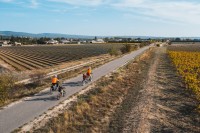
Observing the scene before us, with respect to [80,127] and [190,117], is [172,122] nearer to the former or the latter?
[190,117]

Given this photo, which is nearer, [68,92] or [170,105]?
[170,105]

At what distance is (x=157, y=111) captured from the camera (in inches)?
765

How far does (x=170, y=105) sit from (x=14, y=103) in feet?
35.0

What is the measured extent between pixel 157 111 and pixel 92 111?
4.22 metres

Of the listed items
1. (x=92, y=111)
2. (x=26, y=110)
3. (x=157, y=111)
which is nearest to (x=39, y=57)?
(x=92, y=111)

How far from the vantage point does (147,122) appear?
1688 cm

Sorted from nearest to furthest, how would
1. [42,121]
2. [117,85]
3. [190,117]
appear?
1. [42,121]
2. [190,117]
3. [117,85]

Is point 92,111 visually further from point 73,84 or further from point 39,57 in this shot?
point 39,57

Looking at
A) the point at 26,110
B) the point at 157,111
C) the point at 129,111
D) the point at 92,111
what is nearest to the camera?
the point at 26,110

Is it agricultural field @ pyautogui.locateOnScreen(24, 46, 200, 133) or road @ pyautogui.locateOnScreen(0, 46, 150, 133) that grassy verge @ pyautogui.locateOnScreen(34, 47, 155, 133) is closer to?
agricultural field @ pyautogui.locateOnScreen(24, 46, 200, 133)

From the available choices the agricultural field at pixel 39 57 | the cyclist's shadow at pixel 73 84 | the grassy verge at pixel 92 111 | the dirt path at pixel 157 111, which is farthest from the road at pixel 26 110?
the agricultural field at pixel 39 57

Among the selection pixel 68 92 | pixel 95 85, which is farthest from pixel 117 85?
pixel 68 92

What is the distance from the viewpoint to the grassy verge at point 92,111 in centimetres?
1549

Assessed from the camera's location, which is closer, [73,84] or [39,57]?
[73,84]
